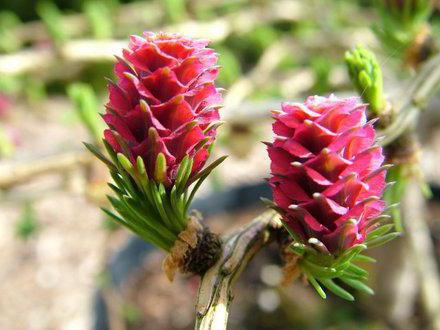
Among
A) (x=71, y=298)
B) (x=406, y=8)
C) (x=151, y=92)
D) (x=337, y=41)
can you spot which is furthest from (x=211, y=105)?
(x=71, y=298)

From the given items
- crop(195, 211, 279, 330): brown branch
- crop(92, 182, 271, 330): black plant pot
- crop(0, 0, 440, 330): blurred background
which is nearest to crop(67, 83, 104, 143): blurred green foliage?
crop(0, 0, 440, 330): blurred background

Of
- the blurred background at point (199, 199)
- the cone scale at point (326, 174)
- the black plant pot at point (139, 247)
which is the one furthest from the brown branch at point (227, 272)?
the black plant pot at point (139, 247)

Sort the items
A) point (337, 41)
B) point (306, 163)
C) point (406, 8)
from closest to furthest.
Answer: point (306, 163) < point (406, 8) < point (337, 41)

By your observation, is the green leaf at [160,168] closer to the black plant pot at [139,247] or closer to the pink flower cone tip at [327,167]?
the pink flower cone tip at [327,167]

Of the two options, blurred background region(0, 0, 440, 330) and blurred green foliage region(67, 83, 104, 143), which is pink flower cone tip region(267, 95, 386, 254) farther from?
blurred green foliage region(67, 83, 104, 143)

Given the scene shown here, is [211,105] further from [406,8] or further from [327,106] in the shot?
[406,8]

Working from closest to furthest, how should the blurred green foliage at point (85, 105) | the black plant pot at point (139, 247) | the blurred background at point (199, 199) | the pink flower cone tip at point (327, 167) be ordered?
the pink flower cone tip at point (327, 167) → the blurred green foliage at point (85, 105) → the blurred background at point (199, 199) → the black plant pot at point (139, 247)

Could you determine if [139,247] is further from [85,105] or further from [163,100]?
[163,100]

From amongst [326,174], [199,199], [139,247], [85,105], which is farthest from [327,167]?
[199,199]
